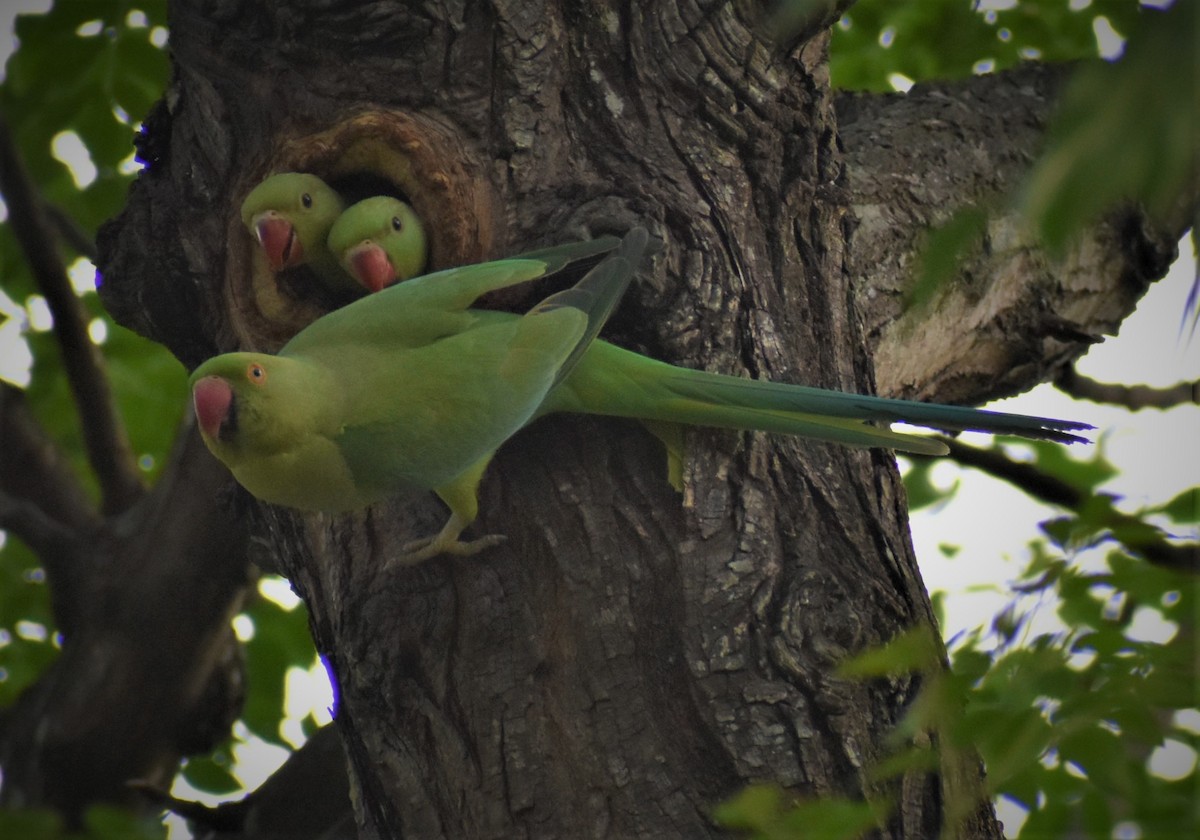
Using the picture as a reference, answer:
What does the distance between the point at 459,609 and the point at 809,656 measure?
694 mm

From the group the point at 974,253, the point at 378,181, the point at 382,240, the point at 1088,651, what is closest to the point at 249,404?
the point at 382,240

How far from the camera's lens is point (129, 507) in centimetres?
424

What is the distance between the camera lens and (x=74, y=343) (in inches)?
156

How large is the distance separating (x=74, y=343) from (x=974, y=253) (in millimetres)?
3086

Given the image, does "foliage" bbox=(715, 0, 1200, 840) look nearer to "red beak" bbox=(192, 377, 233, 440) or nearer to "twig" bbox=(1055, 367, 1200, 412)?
"red beak" bbox=(192, 377, 233, 440)

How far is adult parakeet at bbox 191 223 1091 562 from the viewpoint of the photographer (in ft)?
7.48

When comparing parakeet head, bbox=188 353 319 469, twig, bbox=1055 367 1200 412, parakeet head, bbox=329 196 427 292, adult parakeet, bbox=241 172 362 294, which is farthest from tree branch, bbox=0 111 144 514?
twig, bbox=1055 367 1200 412

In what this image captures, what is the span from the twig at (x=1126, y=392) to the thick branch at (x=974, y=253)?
0.62 feet

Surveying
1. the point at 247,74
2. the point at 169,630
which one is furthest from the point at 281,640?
the point at 247,74

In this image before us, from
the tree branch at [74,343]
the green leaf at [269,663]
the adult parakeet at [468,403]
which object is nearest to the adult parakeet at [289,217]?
the adult parakeet at [468,403]

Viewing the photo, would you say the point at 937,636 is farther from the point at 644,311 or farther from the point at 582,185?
the point at 582,185

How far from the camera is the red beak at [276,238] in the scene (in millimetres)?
2615

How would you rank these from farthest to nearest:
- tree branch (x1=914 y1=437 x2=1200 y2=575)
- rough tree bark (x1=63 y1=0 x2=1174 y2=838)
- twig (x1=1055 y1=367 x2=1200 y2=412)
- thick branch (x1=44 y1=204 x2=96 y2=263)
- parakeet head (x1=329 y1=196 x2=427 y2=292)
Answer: thick branch (x1=44 y1=204 x2=96 y2=263) → twig (x1=1055 y1=367 x2=1200 y2=412) → tree branch (x1=914 y1=437 x2=1200 y2=575) → parakeet head (x1=329 y1=196 x2=427 y2=292) → rough tree bark (x1=63 y1=0 x2=1174 y2=838)

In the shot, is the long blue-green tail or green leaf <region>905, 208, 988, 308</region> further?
the long blue-green tail
